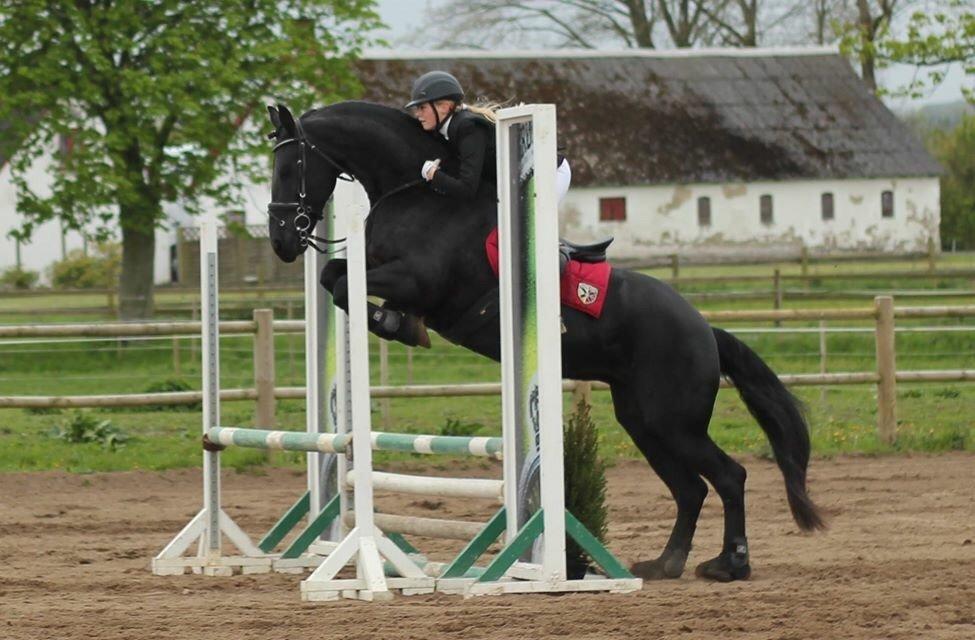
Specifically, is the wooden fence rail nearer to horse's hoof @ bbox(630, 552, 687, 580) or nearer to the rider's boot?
horse's hoof @ bbox(630, 552, 687, 580)

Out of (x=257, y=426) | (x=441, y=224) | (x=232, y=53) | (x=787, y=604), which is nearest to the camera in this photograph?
(x=787, y=604)

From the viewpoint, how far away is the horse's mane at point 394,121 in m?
5.58

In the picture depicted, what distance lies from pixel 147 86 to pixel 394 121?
13.2 meters

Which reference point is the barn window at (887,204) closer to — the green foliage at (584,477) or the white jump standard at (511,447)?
the green foliage at (584,477)

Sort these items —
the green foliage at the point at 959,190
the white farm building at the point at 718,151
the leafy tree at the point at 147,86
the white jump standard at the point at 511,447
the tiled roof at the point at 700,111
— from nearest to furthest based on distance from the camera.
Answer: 1. the white jump standard at the point at 511,447
2. the leafy tree at the point at 147,86
3. the tiled roof at the point at 700,111
4. the white farm building at the point at 718,151
5. the green foliage at the point at 959,190

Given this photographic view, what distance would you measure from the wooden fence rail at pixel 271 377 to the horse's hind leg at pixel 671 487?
3.59 metres

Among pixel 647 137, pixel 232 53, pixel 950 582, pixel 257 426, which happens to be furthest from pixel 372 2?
pixel 647 137

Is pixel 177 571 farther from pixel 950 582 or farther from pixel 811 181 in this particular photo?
pixel 811 181

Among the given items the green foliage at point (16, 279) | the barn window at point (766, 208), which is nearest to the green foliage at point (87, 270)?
the green foliage at point (16, 279)

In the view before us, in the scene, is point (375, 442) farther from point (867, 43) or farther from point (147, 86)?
point (867, 43)

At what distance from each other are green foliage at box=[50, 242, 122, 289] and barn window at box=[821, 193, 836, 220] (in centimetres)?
1755

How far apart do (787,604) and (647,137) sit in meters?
32.6

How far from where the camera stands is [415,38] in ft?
137

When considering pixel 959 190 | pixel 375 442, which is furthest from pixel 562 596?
pixel 959 190
